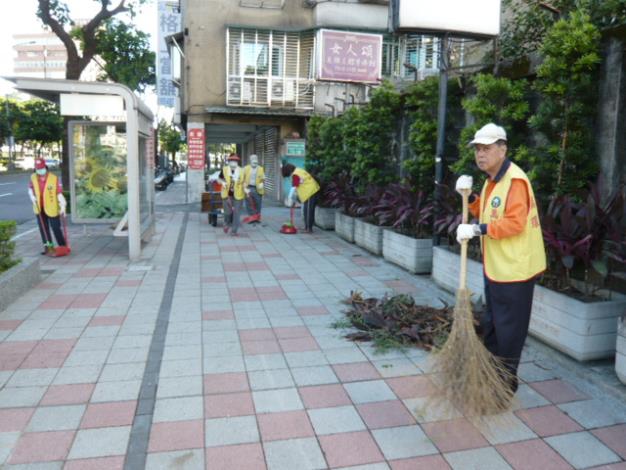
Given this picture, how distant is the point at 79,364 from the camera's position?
4.25 meters

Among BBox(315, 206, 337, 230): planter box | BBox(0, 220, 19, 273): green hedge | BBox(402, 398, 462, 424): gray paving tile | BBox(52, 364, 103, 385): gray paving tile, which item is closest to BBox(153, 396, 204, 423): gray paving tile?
BBox(52, 364, 103, 385): gray paving tile

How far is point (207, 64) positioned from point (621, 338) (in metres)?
16.4

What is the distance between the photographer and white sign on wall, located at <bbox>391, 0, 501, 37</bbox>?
20.5 feet

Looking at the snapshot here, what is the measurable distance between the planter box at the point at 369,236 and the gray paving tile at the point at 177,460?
614 cm

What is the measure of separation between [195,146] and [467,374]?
16373 millimetres

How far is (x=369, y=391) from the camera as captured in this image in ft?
12.5

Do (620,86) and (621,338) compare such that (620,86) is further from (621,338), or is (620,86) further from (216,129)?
(216,129)

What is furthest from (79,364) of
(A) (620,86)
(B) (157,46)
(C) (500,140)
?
(B) (157,46)

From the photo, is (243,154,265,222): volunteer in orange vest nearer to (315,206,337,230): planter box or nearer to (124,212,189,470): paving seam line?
(315,206,337,230): planter box

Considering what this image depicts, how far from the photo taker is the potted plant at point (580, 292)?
4.14 meters

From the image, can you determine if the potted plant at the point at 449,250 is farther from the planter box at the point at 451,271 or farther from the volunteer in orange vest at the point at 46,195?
the volunteer in orange vest at the point at 46,195

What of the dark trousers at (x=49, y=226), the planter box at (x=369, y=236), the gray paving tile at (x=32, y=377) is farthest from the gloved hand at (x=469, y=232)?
the dark trousers at (x=49, y=226)

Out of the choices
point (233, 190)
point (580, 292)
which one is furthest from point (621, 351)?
point (233, 190)

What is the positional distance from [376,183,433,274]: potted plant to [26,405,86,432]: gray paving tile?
16.1 feet
